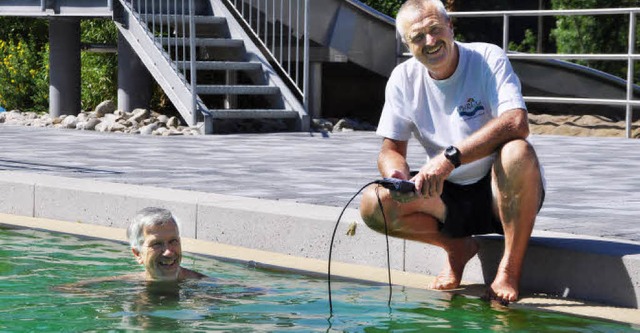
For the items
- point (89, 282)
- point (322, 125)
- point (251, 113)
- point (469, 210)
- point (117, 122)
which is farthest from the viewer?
point (322, 125)

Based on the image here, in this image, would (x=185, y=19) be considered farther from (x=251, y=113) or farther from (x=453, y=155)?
(x=453, y=155)

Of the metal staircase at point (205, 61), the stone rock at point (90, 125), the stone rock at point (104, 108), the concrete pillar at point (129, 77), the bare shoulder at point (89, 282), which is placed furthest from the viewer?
the stone rock at point (104, 108)

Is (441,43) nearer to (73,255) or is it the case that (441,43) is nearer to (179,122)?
(73,255)

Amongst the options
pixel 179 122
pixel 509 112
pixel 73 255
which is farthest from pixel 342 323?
pixel 179 122

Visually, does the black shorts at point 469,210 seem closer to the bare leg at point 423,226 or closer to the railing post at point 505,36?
the bare leg at point 423,226

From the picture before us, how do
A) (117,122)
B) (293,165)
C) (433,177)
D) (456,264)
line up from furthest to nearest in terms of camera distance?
(117,122) < (293,165) < (456,264) < (433,177)

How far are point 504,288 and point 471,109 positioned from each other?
2.73 ft

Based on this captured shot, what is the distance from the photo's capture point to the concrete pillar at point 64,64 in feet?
57.1

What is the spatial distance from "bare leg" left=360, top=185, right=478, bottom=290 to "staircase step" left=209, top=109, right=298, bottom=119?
9.12 meters

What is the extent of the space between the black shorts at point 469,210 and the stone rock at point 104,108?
36.7 ft

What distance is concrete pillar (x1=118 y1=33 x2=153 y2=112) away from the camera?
659 inches

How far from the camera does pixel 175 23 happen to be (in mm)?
15961

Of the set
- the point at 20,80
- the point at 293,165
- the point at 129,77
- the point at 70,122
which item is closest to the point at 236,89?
the point at 129,77

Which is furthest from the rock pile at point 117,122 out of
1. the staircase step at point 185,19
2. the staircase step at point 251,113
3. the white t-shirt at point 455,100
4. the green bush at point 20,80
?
Result: the white t-shirt at point 455,100
